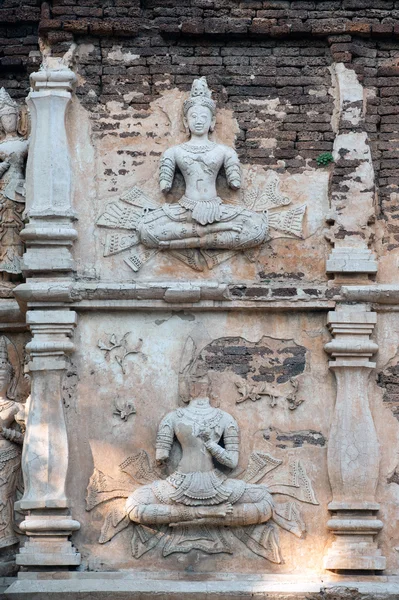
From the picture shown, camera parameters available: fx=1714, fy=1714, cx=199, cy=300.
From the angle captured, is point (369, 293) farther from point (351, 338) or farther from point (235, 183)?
point (235, 183)

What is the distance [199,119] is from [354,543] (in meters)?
3.41

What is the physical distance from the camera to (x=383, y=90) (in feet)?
43.9

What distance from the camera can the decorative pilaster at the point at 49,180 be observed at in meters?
12.8

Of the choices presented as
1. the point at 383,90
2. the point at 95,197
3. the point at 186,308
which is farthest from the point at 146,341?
the point at 383,90

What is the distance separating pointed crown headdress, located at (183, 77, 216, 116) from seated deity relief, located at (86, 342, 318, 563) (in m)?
2.12

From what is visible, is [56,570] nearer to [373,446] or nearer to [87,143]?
[373,446]

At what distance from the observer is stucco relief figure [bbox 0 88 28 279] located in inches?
524

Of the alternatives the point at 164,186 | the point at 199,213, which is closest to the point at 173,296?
the point at 199,213

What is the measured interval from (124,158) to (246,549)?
3.13 m

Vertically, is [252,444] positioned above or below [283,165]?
below

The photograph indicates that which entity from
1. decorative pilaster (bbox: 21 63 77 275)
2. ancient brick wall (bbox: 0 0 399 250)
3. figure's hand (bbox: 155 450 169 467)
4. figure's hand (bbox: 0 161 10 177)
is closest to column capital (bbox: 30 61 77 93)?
decorative pilaster (bbox: 21 63 77 275)

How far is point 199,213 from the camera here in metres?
12.9

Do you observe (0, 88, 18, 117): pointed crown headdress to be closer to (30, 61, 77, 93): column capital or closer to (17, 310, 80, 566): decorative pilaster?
(30, 61, 77, 93): column capital

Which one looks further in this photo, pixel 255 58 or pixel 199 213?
pixel 255 58
